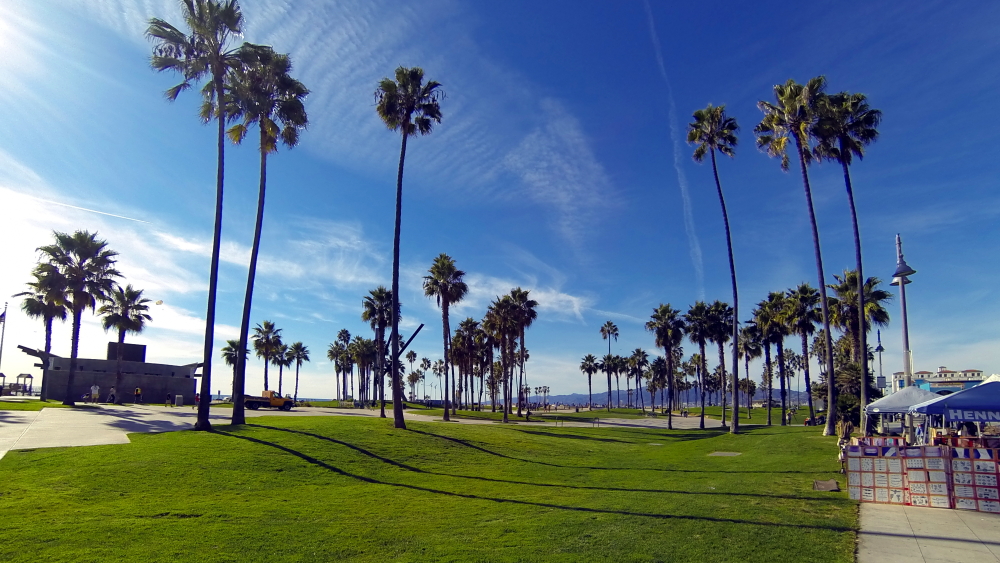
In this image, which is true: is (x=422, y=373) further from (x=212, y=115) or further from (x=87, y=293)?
(x=212, y=115)

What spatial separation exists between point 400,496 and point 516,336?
46.7 m

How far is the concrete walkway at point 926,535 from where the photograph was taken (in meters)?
8.65

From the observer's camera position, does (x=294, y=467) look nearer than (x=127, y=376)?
Yes

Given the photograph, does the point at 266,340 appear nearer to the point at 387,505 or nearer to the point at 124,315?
the point at 124,315

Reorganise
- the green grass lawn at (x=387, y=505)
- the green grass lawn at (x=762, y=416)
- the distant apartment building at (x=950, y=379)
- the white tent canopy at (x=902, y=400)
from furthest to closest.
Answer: the green grass lawn at (x=762, y=416) < the distant apartment building at (x=950, y=379) < the white tent canopy at (x=902, y=400) < the green grass lawn at (x=387, y=505)

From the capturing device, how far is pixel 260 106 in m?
25.9

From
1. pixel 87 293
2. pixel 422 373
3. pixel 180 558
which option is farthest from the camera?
pixel 422 373

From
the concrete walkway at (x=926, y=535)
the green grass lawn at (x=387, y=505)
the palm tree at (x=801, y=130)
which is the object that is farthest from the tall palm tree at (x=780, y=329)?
the concrete walkway at (x=926, y=535)

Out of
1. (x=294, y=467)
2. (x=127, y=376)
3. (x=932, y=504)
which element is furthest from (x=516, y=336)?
(x=932, y=504)

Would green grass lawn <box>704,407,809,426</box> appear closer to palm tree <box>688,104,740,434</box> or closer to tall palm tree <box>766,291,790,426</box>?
tall palm tree <box>766,291,790,426</box>

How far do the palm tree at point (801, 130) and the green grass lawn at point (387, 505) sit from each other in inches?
407

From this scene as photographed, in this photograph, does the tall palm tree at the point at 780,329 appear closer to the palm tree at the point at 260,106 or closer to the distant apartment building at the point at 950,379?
the distant apartment building at the point at 950,379

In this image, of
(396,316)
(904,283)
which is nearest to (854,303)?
(904,283)

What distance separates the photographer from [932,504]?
12.4 m
